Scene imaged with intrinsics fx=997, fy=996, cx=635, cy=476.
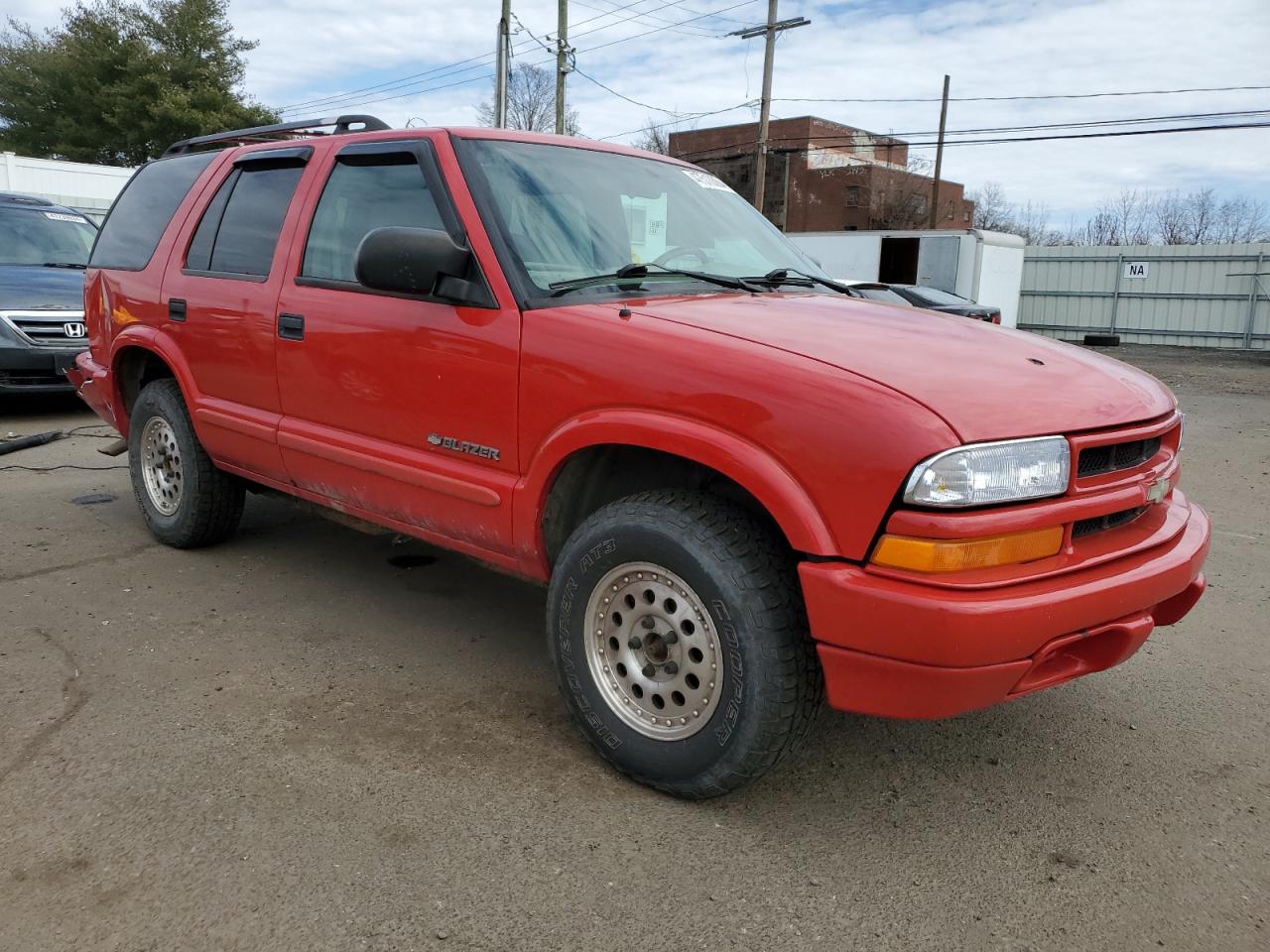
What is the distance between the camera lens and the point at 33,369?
833 centimetres

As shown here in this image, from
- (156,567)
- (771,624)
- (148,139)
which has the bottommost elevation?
(156,567)

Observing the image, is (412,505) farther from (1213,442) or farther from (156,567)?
(1213,442)

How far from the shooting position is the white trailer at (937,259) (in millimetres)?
22188

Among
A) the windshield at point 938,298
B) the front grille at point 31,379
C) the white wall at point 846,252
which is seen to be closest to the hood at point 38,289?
the front grille at point 31,379

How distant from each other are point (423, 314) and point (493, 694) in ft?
4.30

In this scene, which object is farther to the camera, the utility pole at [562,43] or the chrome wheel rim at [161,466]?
the utility pole at [562,43]

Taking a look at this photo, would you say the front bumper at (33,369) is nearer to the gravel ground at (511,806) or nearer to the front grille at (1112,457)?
the gravel ground at (511,806)

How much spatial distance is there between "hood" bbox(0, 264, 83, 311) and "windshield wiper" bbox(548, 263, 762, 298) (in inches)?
283

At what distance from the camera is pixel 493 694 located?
344 centimetres

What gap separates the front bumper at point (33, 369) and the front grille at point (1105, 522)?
809 cm

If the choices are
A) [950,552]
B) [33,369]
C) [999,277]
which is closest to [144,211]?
[33,369]

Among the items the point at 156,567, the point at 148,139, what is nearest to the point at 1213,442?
the point at 156,567

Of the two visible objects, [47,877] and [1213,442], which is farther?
[1213,442]

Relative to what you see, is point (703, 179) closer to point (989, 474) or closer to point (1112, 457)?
point (1112, 457)
